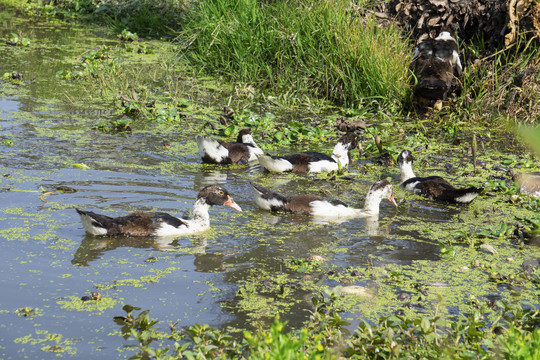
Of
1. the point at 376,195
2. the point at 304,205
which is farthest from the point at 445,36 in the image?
the point at 304,205


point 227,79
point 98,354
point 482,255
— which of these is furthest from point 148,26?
point 98,354

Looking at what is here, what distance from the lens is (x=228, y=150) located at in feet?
30.3

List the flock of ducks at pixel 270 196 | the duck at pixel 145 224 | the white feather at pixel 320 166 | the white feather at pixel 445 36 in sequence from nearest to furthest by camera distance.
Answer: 1. the duck at pixel 145 224
2. the flock of ducks at pixel 270 196
3. the white feather at pixel 320 166
4. the white feather at pixel 445 36

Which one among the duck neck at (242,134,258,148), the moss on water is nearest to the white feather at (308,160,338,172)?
the duck neck at (242,134,258,148)

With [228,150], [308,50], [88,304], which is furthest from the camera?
[308,50]

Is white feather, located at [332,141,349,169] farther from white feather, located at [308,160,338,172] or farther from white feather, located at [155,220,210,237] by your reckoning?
white feather, located at [155,220,210,237]

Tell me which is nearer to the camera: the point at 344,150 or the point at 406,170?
the point at 406,170

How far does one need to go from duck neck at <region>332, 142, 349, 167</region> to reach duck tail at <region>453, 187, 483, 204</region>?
1.77 meters

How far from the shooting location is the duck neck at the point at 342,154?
9219mm

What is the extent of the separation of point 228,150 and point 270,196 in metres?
2.03

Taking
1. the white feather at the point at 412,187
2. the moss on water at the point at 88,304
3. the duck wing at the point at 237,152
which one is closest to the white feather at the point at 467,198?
the white feather at the point at 412,187

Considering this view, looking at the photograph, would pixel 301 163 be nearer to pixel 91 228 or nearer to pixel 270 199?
pixel 270 199

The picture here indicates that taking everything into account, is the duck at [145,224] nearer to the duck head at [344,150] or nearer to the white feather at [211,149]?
the white feather at [211,149]

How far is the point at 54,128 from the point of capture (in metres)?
10.0
